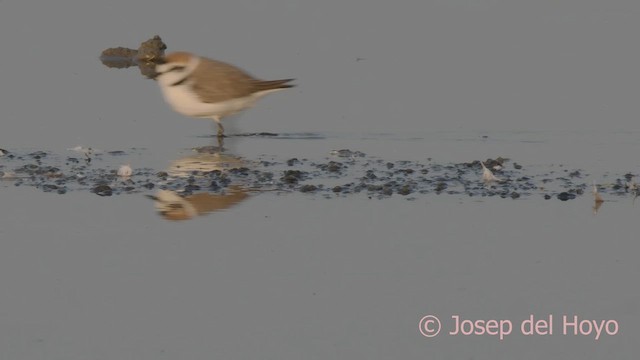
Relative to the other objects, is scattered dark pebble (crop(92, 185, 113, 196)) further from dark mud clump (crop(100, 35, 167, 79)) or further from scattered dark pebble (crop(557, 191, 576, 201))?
dark mud clump (crop(100, 35, 167, 79))

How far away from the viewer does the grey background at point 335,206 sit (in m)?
8.73

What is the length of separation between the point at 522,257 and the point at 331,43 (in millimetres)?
9362

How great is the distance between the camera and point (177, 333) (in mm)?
8461

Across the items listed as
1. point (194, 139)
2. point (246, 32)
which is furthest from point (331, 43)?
point (194, 139)

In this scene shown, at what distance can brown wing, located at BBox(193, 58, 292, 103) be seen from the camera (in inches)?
560

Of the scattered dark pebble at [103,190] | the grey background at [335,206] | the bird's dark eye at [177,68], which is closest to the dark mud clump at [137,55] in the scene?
the grey background at [335,206]

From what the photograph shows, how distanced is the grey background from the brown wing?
44 centimetres

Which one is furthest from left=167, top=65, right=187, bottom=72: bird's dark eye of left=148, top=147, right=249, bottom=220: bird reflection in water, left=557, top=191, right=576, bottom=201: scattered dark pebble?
left=557, top=191, right=576, bottom=201: scattered dark pebble

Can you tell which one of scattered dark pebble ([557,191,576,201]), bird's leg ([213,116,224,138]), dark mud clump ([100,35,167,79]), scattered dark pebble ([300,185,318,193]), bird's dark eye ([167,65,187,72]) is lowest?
scattered dark pebble ([300,185,318,193])

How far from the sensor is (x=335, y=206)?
11531 mm

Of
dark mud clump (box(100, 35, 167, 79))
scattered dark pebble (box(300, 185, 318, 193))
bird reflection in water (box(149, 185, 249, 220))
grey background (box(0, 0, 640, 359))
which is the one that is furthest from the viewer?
dark mud clump (box(100, 35, 167, 79))

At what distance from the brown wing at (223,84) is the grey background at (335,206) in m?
0.44

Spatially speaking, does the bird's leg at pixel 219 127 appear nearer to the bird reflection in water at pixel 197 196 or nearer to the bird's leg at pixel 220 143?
the bird's leg at pixel 220 143

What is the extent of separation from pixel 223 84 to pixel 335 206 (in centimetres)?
313
